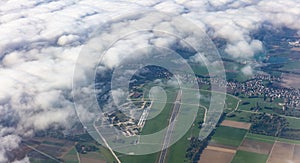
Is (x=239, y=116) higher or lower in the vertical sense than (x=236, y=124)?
higher

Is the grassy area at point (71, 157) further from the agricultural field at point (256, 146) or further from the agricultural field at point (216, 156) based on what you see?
the agricultural field at point (256, 146)

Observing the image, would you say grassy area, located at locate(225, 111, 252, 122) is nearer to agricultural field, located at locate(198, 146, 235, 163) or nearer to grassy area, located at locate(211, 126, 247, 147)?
grassy area, located at locate(211, 126, 247, 147)

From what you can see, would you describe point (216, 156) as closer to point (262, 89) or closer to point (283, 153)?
point (283, 153)

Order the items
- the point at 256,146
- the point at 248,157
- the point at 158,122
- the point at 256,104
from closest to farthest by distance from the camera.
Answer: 1. the point at 248,157
2. the point at 256,146
3. the point at 158,122
4. the point at 256,104

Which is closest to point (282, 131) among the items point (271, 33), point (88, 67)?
point (88, 67)

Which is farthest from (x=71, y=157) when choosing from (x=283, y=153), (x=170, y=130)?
(x=283, y=153)

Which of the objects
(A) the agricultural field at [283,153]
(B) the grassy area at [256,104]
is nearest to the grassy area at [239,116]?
(B) the grassy area at [256,104]

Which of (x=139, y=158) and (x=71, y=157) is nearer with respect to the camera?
(x=139, y=158)
